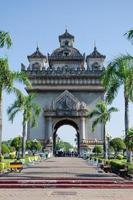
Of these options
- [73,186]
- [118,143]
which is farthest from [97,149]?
[73,186]

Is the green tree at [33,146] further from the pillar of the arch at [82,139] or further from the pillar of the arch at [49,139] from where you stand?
the pillar of the arch at [82,139]

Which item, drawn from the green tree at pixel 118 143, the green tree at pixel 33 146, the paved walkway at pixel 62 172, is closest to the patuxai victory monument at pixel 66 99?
the green tree at pixel 33 146

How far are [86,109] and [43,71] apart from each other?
1081 cm

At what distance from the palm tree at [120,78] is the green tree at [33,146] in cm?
3833

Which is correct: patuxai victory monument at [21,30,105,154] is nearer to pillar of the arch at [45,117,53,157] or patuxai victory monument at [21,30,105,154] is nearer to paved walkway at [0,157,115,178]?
pillar of the arch at [45,117,53,157]

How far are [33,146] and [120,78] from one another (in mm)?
41272

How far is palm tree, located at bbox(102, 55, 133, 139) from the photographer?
28.7 metres

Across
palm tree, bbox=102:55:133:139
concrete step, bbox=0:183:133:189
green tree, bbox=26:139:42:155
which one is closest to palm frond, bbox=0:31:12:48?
palm tree, bbox=102:55:133:139

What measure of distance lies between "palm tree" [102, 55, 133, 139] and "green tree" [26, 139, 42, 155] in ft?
126

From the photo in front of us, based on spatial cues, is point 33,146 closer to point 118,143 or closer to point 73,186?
point 118,143

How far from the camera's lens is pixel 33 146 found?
234 ft

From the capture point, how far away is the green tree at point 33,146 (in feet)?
232
